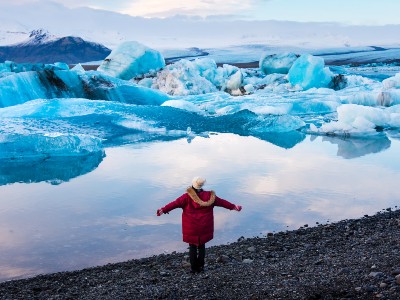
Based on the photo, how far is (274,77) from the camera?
83.2 feet

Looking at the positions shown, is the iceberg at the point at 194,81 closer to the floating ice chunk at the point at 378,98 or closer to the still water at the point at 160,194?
the floating ice chunk at the point at 378,98

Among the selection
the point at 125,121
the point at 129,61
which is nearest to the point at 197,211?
the point at 125,121

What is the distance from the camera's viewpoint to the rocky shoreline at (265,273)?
3.34m

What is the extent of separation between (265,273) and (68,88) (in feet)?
45.3

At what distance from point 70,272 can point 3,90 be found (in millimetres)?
11859

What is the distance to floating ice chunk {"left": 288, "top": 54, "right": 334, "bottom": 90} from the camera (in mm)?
21641

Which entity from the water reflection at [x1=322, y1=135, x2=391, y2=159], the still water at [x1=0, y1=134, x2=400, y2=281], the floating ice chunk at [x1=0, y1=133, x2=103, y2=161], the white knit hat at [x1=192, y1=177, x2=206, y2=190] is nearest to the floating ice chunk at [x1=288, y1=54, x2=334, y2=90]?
the water reflection at [x1=322, y1=135, x2=391, y2=159]

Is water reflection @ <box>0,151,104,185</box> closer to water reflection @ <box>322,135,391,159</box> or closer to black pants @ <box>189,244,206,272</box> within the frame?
water reflection @ <box>322,135,391,159</box>

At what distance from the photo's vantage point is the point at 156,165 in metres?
9.66

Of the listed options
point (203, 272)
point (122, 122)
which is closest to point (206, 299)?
point (203, 272)

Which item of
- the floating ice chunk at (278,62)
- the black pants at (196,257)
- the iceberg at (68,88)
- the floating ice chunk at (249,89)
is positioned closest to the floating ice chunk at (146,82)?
the iceberg at (68,88)

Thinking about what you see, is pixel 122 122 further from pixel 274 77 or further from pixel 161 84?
pixel 274 77

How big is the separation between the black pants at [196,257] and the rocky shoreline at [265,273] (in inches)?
3.0

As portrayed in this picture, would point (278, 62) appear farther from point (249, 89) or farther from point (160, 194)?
point (160, 194)
